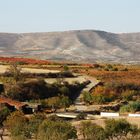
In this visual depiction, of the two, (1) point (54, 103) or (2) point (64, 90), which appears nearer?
(1) point (54, 103)

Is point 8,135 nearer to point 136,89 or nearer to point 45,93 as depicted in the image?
point 45,93

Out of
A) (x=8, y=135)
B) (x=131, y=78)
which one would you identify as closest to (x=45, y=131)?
(x=8, y=135)

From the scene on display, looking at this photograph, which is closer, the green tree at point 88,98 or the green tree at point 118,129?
the green tree at point 118,129

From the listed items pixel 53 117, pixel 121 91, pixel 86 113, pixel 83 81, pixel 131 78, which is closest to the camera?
pixel 53 117

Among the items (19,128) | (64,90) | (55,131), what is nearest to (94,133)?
(55,131)

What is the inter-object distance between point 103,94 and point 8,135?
2912 cm

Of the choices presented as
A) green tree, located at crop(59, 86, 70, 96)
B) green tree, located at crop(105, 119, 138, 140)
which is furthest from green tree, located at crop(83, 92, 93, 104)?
green tree, located at crop(105, 119, 138, 140)

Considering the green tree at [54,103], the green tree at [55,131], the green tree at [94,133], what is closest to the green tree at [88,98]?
the green tree at [54,103]

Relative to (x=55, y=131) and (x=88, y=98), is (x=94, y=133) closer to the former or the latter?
(x=55, y=131)

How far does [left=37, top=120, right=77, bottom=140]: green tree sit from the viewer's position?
3766cm

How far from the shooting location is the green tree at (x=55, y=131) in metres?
37.7

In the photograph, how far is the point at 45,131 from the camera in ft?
131

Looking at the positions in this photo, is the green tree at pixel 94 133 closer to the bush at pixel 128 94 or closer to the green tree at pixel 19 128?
the green tree at pixel 19 128

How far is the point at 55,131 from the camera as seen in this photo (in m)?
38.8
